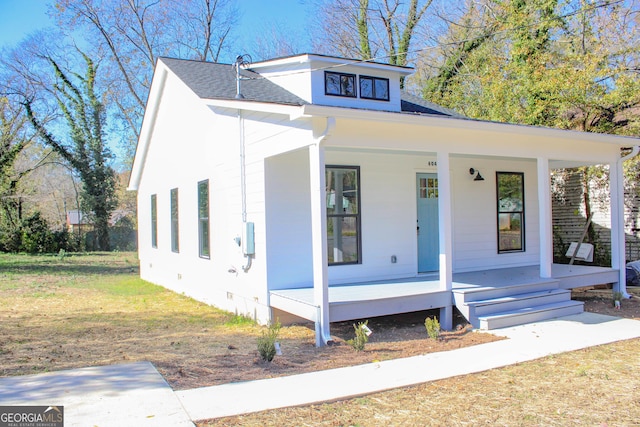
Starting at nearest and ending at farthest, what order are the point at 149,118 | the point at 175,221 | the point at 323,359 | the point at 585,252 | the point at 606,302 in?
the point at 323,359, the point at 606,302, the point at 175,221, the point at 585,252, the point at 149,118

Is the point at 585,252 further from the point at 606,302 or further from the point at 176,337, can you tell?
the point at 176,337

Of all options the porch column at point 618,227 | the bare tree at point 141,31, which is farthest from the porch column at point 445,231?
the bare tree at point 141,31

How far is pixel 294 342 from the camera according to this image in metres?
6.86

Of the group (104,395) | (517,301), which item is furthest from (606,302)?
(104,395)

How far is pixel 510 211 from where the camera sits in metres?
11.2

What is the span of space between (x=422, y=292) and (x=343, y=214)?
202 centimetres

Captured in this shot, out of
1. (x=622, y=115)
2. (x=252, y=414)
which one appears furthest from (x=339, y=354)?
(x=622, y=115)

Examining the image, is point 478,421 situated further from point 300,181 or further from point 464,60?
point 464,60

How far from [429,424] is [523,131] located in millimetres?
5742

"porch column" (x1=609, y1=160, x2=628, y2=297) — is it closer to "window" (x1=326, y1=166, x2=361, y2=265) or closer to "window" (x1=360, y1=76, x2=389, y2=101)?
"window" (x1=360, y1=76, x2=389, y2=101)

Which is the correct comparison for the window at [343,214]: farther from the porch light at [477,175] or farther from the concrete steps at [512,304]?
the porch light at [477,175]

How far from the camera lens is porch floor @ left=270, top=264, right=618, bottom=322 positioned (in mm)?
6750

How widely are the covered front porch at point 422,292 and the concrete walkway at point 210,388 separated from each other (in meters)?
1.21

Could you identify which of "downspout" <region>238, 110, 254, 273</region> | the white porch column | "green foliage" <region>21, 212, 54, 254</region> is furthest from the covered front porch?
"green foliage" <region>21, 212, 54, 254</region>
